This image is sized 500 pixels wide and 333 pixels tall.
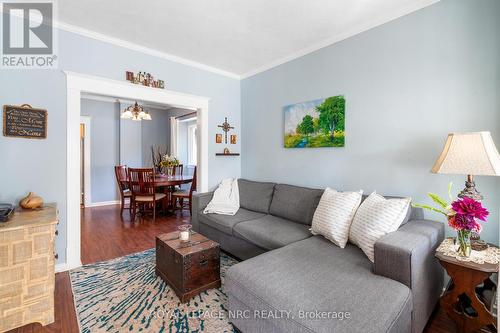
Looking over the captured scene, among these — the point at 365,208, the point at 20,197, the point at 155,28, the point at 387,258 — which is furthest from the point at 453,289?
the point at 20,197

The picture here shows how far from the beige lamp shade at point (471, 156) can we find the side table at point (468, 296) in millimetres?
558

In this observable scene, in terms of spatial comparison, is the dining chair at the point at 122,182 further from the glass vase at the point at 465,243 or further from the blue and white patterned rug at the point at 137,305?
A: the glass vase at the point at 465,243

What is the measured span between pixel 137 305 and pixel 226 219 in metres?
1.22

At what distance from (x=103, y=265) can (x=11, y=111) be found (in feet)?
5.67

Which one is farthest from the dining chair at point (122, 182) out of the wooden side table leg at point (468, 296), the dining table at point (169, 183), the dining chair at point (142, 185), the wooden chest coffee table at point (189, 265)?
the wooden side table leg at point (468, 296)

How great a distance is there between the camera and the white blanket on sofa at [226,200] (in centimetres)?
310

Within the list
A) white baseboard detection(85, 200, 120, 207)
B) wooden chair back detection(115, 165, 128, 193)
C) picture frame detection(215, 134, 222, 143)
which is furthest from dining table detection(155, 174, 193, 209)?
white baseboard detection(85, 200, 120, 207)

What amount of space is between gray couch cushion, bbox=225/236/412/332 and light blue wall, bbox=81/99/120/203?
527cm

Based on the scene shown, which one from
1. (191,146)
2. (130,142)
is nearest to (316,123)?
(191,146)

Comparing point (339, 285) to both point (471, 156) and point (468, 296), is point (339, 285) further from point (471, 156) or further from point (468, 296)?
point (471, 156)

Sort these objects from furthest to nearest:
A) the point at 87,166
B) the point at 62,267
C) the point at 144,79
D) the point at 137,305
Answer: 1. the point at 87,166
2. the point at 144,79
3. the point at 62,267
4. the point at 137,305

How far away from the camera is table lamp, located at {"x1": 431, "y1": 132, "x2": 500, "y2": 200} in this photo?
1.50 metres

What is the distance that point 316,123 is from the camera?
291 cm

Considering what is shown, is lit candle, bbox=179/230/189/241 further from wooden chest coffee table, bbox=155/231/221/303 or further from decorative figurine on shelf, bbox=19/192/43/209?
decorative figurine on shelf, bbox=19/192/43/209
